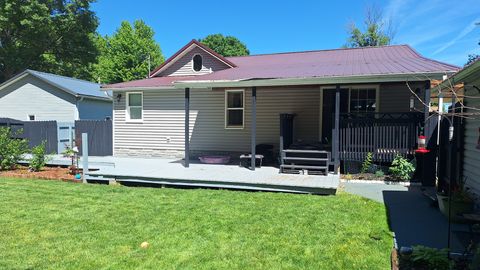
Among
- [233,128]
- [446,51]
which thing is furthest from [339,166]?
[446,51]

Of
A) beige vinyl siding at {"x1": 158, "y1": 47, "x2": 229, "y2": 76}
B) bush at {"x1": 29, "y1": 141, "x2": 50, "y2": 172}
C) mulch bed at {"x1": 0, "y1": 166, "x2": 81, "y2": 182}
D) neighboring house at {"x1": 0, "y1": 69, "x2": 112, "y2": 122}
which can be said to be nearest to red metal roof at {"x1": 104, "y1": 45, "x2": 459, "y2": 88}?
beige vinyl siding at {"x1": 158, "y1": 47, "x2": 229, "y2": 76}

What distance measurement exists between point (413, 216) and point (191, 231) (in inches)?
141

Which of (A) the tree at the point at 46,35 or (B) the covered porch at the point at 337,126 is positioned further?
(A) the tree at the point at 46,35

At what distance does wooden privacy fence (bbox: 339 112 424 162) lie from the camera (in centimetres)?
885

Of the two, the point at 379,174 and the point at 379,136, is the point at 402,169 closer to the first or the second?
the point at 379,174

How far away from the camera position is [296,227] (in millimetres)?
5219

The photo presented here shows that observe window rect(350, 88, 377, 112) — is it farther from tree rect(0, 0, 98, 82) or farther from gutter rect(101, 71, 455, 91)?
tree rect(0, 0, 98, 82)

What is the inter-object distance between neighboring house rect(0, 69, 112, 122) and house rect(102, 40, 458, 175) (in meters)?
4.90

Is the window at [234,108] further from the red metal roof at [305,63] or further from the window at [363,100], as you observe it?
the window at [363,100]

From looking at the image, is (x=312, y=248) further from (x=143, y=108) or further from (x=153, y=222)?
(x=143, y=108)

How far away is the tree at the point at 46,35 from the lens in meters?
26.7

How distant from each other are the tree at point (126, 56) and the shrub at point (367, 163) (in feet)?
109

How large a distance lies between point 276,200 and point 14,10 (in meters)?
28.2

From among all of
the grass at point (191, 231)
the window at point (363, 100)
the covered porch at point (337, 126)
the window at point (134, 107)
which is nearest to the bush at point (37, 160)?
the grass at point (191, 231)
